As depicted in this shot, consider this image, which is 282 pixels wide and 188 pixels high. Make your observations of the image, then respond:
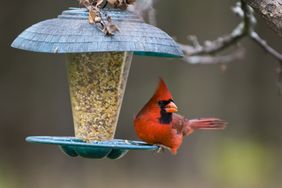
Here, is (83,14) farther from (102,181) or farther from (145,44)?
(102,181)

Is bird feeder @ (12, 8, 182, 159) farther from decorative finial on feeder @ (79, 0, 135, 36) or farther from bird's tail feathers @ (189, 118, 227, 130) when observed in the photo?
bird's tail feathers @ (189, 118, 227, 130)

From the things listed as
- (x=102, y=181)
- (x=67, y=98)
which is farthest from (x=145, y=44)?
(x=67, y=98)

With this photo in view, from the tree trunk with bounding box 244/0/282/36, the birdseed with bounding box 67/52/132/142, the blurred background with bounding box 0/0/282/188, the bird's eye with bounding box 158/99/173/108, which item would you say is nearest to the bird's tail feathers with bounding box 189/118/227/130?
the bird's eye with bounding box 158/99/173/108

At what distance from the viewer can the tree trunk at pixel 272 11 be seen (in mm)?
3170

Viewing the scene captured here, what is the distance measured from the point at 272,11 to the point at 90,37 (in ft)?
2.27

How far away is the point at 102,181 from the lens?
26.7 feet

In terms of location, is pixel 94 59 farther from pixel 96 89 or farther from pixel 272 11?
pixel 272 11

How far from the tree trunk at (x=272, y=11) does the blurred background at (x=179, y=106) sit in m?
4.95

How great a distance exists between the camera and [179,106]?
8398 millimetres

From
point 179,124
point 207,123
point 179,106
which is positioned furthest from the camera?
point 179,106

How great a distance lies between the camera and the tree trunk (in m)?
3.17

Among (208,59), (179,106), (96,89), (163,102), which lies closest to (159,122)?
(163,102)

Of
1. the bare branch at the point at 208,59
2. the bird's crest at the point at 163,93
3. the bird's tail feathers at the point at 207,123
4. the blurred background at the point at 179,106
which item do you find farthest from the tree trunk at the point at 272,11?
the blurred background at the point at 179,106

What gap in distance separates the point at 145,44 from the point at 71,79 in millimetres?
549
